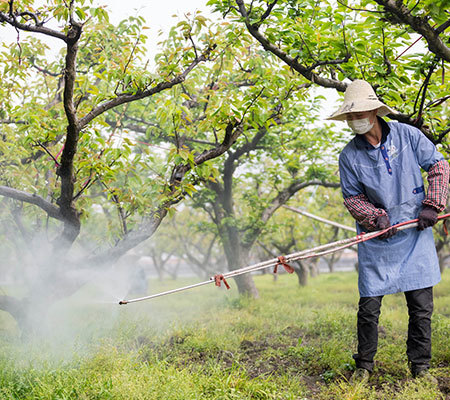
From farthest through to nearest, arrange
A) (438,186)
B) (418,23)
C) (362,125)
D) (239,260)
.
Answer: (239,260) → (362,125) → (438,186) → (418,23)

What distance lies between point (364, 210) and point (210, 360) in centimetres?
197

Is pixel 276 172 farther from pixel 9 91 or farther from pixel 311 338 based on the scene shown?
pixel 9 91

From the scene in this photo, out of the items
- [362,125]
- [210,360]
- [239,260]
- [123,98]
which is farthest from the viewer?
[239,260]

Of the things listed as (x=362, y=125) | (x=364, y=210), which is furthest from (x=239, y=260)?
(x=362, y=125)

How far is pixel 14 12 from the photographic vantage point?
3037 millimetres

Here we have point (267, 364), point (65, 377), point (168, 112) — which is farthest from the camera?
point (267, 364)

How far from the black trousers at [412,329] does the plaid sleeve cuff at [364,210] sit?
1.88 feet

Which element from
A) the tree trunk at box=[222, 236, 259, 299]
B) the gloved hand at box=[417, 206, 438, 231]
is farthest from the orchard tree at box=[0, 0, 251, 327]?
the tree trunk at box=[222, 236, 259, 299]

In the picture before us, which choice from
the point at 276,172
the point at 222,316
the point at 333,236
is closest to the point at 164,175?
the point at 222,316

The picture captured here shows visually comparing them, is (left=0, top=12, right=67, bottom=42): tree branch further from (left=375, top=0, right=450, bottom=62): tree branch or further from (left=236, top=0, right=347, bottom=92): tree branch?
(left=375, top=0, right=450, bottom=62): tree branch

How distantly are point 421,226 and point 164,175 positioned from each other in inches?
99.5

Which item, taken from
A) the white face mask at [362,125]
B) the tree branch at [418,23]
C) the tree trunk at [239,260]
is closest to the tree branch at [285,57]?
the white face mask at [362,125]

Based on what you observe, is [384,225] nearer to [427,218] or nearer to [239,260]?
[427,218]

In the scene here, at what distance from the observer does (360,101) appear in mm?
2994
